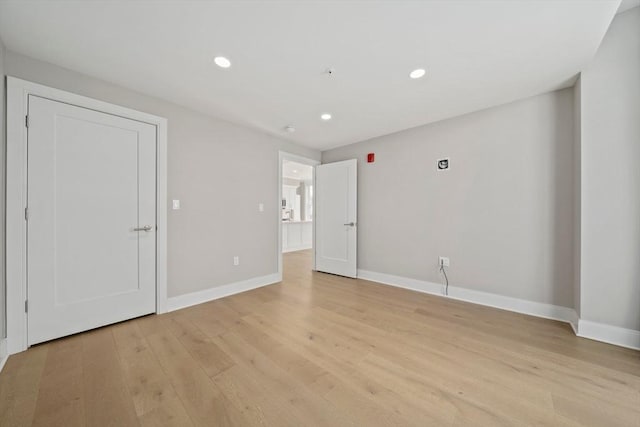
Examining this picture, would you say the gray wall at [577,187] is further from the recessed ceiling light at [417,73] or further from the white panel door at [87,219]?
the white panel door at [87,219]

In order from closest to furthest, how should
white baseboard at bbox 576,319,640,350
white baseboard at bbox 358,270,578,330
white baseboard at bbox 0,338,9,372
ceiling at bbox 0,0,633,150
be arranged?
ceiling at bbox 0,0,633,150
white baseboard at bbox 0,338,9,372
white baseboard at bbox 576,319,640,350
white baseboard at bbox 358,270,578,330

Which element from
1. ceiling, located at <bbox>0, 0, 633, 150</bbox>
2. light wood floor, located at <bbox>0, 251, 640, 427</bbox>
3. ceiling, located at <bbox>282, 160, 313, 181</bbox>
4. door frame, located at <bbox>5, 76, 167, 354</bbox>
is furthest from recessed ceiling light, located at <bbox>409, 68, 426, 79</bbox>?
ceiling, located at <bbox>282, 160, 313, 181</bbox>

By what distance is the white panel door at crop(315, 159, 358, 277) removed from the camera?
4.23 meters

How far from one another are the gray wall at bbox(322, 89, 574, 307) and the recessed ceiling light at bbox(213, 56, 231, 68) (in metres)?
2.65

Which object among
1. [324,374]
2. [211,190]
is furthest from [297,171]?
[324,374]

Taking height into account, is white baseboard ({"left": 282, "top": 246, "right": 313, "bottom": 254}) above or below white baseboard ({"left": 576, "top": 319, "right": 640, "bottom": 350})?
below

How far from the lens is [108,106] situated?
232cm

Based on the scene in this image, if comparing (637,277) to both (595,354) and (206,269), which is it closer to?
(595,354)

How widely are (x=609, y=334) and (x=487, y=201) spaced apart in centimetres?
156

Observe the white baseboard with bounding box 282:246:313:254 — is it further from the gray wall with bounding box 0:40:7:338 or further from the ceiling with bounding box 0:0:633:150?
the gray wall with bounding box 0:40:7:338

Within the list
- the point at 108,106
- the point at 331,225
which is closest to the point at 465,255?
the point at 331,225

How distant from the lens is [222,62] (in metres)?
2.02

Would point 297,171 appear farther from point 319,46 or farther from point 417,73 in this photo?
point 319,46

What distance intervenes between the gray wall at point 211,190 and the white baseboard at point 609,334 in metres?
3.62
